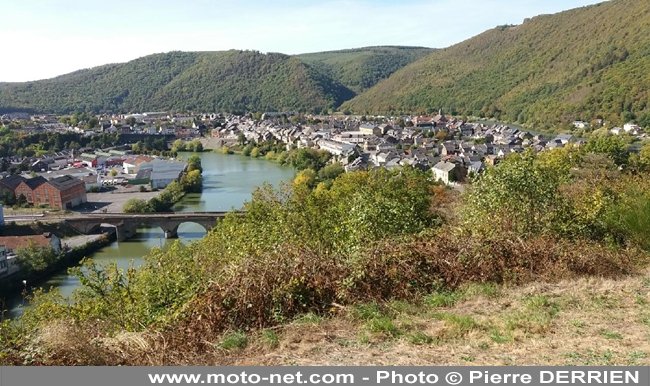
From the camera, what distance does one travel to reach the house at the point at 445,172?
16.7m

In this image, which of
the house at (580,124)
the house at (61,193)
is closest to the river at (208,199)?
the house at (61,193)

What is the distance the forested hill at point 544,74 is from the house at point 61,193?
2642 cm

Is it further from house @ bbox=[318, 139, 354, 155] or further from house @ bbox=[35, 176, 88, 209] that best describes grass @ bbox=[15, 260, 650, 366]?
house @ bbox=[318, 139, 354, 155]

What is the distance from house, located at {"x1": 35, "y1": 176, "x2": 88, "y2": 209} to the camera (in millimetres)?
16375

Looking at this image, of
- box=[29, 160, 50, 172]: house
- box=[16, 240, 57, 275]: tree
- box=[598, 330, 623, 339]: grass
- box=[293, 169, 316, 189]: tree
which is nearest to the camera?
box=[598, 330, 623, 339]: grass

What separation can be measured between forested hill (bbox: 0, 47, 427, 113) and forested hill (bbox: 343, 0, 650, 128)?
792 cm

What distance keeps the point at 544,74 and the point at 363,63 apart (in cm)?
3847

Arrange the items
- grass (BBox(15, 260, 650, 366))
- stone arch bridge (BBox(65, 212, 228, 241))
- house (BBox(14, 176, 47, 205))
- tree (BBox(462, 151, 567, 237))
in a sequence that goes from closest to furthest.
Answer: grass (BBox(15, 260, 650, 366))
tree (BBox(462, 151, 567, 237))
stone arch bridge (BBox(65, 212, 228, 241))
house (BBox(14, 176, 47, 205))

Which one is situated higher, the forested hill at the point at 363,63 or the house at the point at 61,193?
the forested hill at the point at 363,63

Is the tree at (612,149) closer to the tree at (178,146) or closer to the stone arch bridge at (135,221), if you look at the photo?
the stone arch bridge at (135,221)

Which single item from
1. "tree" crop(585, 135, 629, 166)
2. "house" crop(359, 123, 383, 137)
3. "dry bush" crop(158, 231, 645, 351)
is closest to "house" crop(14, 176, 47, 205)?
"tree" crop(585, 135, 629, 166)

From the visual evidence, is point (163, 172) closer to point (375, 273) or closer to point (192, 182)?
point (192, 182)

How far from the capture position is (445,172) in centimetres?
1711

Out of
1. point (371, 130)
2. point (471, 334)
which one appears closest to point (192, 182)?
point (371, 130)
